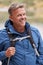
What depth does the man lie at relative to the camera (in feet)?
6.51

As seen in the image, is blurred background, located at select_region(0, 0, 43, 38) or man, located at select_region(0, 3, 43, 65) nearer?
man, located at select_region(0, 3, 43, 65)

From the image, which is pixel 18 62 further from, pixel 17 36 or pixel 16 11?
pixel 16 11

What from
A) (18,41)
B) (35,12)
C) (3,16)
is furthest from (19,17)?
(35,12)

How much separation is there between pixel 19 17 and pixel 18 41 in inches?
6.5

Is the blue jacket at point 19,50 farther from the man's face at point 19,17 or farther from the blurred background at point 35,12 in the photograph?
the blurred background at point 35,12

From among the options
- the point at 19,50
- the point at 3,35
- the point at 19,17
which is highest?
the point at 19,17

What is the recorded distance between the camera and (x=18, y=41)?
6.54ft

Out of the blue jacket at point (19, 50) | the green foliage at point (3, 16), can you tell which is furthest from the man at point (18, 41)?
the green foliage at point (3, 16)

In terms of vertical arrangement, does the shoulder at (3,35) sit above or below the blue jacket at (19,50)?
above

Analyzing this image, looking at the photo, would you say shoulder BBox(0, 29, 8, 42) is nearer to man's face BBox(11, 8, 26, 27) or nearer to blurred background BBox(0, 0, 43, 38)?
man's face BBox(11, 8, 26, 27)

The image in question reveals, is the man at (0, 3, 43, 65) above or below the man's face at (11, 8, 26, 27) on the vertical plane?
below

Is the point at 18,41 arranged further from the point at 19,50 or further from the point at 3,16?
the point at 3,16

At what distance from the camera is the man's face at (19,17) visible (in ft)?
6.52

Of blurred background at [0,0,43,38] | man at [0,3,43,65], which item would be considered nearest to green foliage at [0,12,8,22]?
blurred background at [0,0,43,38]
